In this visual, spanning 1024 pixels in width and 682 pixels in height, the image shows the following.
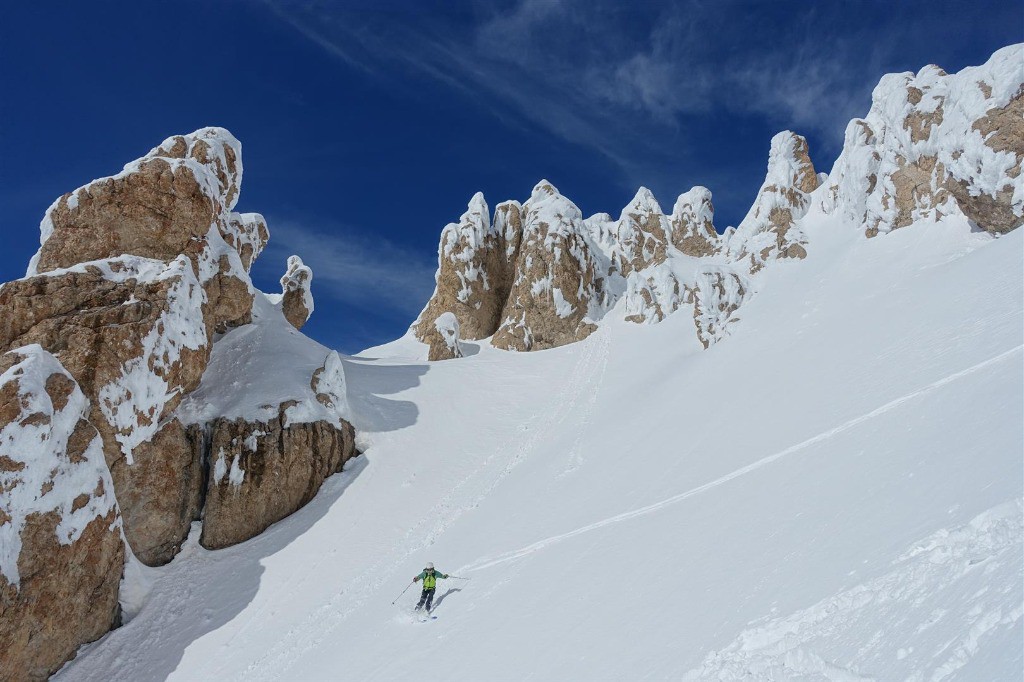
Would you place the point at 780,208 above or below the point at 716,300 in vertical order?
above

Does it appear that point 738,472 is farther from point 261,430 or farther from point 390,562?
point 261,430

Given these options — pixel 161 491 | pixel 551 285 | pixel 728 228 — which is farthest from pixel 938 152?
pixel 161 491

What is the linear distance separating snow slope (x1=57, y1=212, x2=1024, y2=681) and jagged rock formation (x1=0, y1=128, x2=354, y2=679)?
1.86 meters

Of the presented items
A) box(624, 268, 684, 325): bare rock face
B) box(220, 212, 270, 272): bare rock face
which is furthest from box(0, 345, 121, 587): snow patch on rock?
box(624, 268, 684, 325): bare rock face

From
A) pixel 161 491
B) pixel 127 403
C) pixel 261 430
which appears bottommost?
pixel 161 491

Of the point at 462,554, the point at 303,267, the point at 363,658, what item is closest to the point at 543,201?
the point at 303,267

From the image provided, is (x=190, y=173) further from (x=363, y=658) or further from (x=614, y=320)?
(x=614, y=320)

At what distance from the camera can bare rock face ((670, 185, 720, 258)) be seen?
6825 centimetres

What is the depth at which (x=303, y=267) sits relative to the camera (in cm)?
5075

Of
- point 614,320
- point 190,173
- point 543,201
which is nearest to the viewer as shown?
point 190,173

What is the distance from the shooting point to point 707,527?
11.0 metres

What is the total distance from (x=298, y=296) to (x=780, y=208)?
44747 millimetres

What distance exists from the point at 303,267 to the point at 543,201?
97.8ft

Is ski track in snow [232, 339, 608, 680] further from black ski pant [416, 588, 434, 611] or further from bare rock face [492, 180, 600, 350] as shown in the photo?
bare rock face [492, 180, 600, 350]
